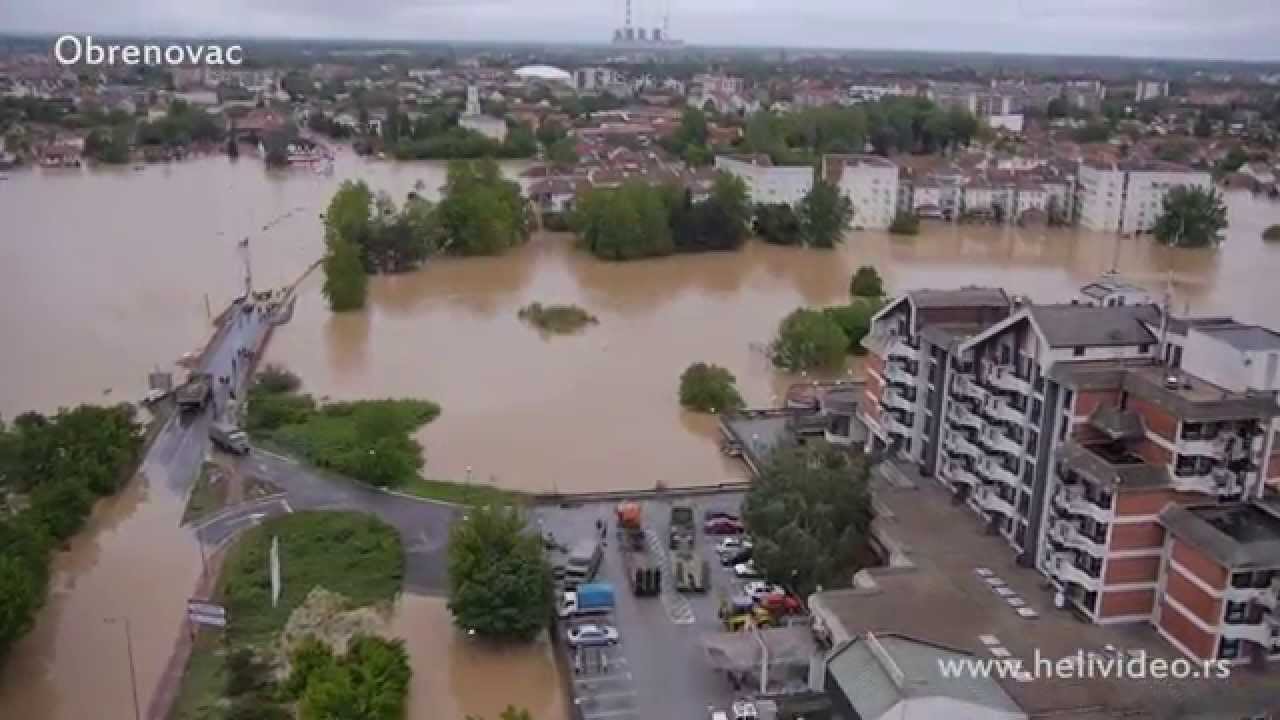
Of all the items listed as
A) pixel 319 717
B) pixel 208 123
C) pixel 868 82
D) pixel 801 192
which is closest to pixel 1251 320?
pixel 801 192

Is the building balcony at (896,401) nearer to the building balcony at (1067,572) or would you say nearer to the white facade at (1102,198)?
the building balcony at (1067,572)

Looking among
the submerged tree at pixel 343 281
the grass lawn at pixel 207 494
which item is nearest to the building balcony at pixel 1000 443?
the grass lawn at pixel 207 494

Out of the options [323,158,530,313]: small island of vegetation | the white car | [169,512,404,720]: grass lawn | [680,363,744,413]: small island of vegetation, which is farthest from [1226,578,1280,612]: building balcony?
[323,158,530,313]: small island of vegetation

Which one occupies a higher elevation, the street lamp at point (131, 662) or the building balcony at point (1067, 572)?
the building balcony at point (1067, 572)

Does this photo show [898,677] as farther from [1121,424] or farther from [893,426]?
[893,426]

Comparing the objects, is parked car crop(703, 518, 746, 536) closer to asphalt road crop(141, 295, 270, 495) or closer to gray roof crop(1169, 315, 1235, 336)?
gray roof crop(1169, 315, 1235, 336)
